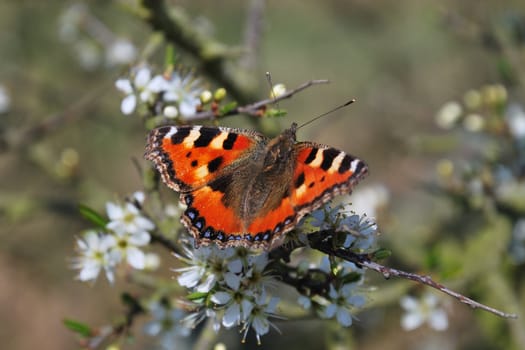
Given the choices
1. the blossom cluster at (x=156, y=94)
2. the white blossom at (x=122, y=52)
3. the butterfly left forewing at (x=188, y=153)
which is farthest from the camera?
the white blossom at (x=122, y=52)

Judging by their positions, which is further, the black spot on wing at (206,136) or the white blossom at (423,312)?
the white blossom at (423,312)

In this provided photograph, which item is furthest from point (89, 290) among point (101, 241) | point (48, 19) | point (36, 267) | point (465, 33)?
point (465, 33)

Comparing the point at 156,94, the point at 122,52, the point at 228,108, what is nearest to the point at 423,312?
the point at 228,108

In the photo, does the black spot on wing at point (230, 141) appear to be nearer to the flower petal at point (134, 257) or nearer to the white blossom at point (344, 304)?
the flower petal at point (134, 257)

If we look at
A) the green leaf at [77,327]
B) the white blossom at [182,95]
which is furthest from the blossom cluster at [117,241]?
the white blossom at [182,95]

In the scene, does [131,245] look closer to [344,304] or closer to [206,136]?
[206,136]

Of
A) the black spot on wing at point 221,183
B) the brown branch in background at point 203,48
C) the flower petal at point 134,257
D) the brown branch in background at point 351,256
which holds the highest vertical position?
the brown branch in background at point 203,48

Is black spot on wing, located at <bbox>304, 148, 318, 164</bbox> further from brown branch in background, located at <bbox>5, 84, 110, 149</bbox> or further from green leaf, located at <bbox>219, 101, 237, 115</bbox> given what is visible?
brown branch in background, located at <bbox>5, 84, 110, 149</bbox>
